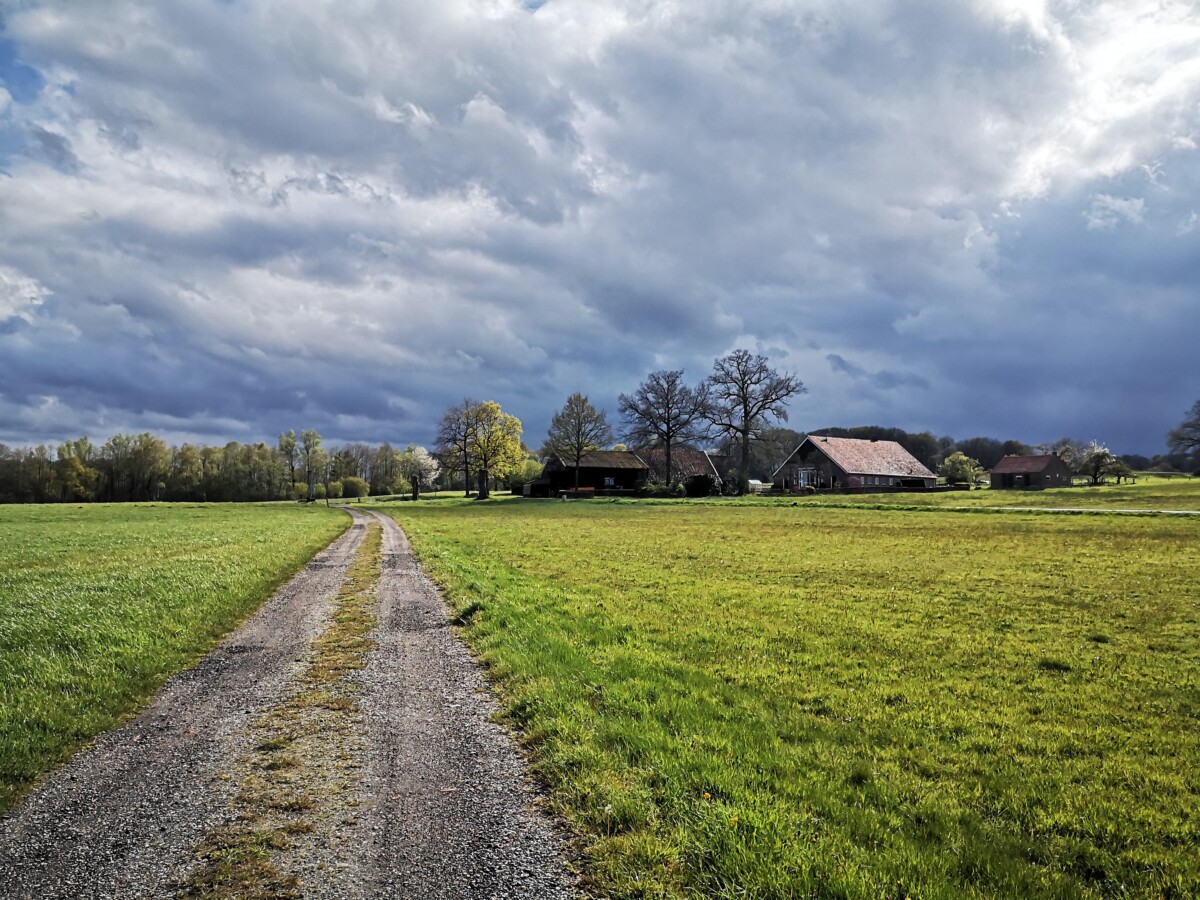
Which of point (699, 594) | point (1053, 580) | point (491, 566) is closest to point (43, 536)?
point (491, 566)

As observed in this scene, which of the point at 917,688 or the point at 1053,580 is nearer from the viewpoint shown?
the point at 917,688

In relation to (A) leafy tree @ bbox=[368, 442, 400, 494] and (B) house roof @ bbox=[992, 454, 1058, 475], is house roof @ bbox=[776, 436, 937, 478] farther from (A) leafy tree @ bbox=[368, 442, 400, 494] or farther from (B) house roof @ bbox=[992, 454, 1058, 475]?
(A) leafy tree @ bbox=[368, 442, 400, 494]

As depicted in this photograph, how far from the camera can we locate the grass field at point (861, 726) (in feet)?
13.8

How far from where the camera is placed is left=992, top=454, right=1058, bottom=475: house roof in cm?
9631

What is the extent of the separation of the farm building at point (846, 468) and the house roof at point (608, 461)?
21567 mm

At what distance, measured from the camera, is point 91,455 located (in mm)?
123875

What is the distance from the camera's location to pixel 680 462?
98.4 m

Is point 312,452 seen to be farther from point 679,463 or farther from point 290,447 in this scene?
point 679,463

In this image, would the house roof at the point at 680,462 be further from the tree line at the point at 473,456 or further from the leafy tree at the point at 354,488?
the leafy tree at the point at 354,488

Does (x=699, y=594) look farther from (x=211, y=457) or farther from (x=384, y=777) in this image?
(x=211, y=457)

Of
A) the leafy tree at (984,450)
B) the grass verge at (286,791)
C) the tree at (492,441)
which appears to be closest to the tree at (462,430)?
the tree at (492,441)

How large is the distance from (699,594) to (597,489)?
71850mm

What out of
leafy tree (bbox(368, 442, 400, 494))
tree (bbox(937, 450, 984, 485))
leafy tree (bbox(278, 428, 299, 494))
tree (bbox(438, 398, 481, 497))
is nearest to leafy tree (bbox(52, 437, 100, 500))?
leafy tree (bbox(278, 428, 299, 494))

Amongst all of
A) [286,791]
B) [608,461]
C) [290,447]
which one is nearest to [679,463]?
[608,461]
